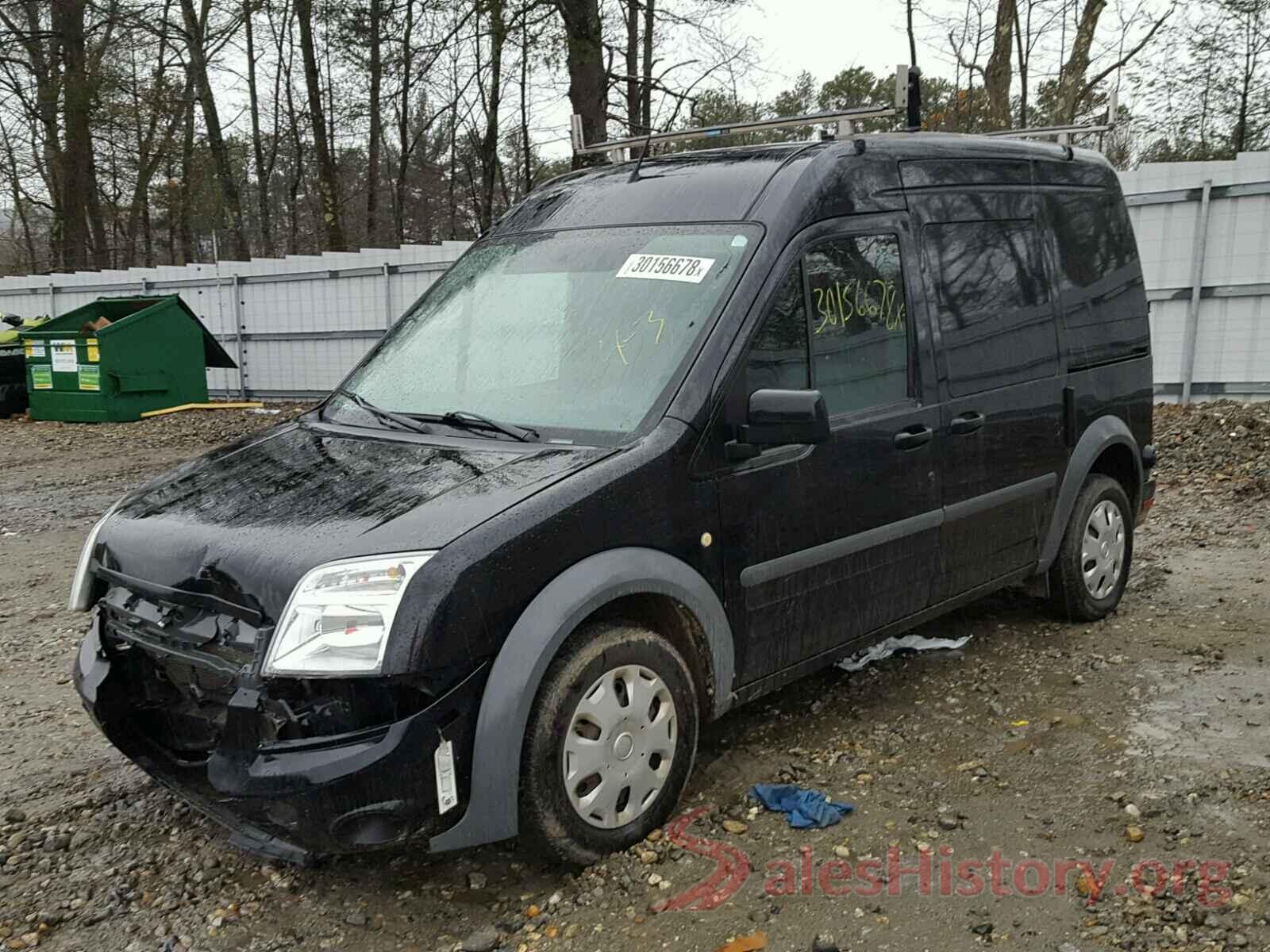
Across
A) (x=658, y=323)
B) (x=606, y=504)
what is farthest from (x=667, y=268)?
(x=606, y=504)

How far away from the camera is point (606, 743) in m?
3.12

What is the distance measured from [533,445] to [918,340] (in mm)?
1648

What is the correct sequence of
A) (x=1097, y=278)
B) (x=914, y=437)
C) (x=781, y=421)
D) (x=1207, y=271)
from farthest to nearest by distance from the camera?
1. (x=1207, y=271)
2. (x=1097, y=278)
3. (x=914, y=437)
4. (x=781, y=421)

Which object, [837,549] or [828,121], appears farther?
[828,121]

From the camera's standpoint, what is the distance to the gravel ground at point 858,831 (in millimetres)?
2920

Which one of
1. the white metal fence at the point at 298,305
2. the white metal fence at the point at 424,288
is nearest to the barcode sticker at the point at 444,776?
the white metal fence at the point at 424,288

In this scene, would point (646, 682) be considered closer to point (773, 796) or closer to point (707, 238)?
point (773, 796)

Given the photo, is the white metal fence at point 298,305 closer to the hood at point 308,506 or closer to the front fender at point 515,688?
the hood at point 308,506

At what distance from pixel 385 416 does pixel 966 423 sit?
2.20 metres

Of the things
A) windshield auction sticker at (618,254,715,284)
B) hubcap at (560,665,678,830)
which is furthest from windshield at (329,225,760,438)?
hubcap at (560,665,678,830)

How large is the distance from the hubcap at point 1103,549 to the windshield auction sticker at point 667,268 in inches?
103

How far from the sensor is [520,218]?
438 centimetres

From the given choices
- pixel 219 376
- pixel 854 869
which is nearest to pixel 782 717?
pixel 854 869

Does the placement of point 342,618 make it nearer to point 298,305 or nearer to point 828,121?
point 828,121
